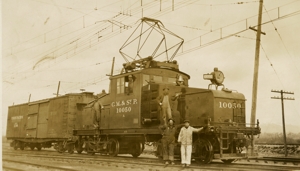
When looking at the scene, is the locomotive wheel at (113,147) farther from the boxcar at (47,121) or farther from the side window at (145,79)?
the boxcar at (47,121)

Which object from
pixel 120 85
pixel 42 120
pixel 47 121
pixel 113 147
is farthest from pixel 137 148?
pixel 42 120

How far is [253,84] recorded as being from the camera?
1295cm

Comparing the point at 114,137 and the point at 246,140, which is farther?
the point at 114,137

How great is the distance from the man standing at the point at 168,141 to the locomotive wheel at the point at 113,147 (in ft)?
11.1

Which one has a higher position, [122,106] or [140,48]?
[140,48]

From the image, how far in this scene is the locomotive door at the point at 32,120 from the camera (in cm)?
1838

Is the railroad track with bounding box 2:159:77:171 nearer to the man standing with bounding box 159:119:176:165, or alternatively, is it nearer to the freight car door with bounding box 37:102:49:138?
the man standing with bounding box 159:119:176:165

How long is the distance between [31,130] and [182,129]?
12509 millimetres

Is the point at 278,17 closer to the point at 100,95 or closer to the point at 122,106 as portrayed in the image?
the point at 122,106

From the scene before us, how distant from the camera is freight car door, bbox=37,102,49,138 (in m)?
17.4

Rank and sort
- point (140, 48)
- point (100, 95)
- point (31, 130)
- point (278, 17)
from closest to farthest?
point (278, 17) → point (140, 48) → point (100, 95) → point (31, 130)

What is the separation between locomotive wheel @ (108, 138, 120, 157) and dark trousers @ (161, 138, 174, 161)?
3.42 metres

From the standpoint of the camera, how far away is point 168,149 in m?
9.25

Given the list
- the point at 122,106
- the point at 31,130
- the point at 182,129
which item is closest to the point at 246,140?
the point at 182,129
